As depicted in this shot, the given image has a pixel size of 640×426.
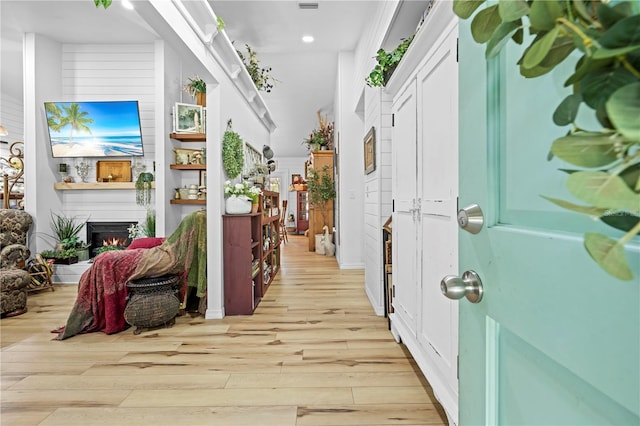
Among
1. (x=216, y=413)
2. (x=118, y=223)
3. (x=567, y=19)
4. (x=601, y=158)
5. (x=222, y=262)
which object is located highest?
(x=567, y=19)

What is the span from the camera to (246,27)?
432cm

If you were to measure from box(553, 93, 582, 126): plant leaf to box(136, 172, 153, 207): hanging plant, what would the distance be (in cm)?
468

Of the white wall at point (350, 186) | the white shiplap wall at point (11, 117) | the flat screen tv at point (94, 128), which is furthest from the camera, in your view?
the white shiplap wall at point (11, 117)

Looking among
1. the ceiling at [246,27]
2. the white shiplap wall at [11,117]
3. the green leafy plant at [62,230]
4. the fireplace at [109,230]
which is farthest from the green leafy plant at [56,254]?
the white shiplap wall at [11,117]

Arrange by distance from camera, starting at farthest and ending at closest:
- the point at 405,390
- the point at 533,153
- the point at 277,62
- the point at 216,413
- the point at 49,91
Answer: the point at 277,62, the point at 49,91, the point at 405,390, the point at 216,413, the point at 533,153

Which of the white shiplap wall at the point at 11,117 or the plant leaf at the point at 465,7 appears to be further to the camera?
the white shiplap wall at the point at 11,117

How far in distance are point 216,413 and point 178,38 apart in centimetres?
241

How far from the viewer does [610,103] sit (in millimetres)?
281

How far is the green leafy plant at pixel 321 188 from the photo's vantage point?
678 centimetres

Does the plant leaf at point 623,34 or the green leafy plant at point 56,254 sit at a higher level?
the plant leaf at point 623,34

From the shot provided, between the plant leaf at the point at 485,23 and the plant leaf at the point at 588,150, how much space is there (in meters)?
0.21

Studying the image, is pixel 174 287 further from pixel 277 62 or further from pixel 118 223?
pixel 277 62

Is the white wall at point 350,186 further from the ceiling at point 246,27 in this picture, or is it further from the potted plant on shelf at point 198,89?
the potted plant on shelf at point 198,89

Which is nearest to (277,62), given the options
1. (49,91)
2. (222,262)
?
(49,91)
